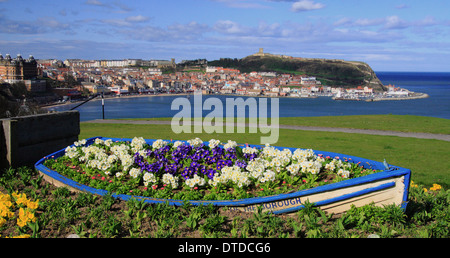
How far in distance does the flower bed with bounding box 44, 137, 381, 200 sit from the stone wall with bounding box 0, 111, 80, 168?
0.76 m

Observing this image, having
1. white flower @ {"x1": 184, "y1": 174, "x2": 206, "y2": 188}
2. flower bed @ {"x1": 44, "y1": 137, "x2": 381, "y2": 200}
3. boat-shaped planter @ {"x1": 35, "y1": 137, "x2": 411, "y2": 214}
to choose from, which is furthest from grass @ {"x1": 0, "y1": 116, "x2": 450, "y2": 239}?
white flower @ {"x1": 184, "y1": 174, "x2": 206, "y2": 188}

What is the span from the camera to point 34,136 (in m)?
8.32

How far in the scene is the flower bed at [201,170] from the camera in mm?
5898

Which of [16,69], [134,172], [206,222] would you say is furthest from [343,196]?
[16,69]

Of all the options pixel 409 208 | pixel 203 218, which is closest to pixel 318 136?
pixel 409 208

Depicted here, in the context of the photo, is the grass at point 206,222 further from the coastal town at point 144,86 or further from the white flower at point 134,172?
the coastal town at point 144,86

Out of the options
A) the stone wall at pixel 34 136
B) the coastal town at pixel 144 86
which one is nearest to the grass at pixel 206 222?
the stone wall at pixel 34 136

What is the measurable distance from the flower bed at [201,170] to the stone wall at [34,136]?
76 centimetres

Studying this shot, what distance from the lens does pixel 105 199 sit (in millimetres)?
5680

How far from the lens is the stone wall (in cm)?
759

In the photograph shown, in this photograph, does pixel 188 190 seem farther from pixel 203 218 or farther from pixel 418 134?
pixel 418 134

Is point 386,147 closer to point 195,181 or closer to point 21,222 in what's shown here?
point 195,181

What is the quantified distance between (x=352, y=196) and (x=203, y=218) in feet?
6.87
